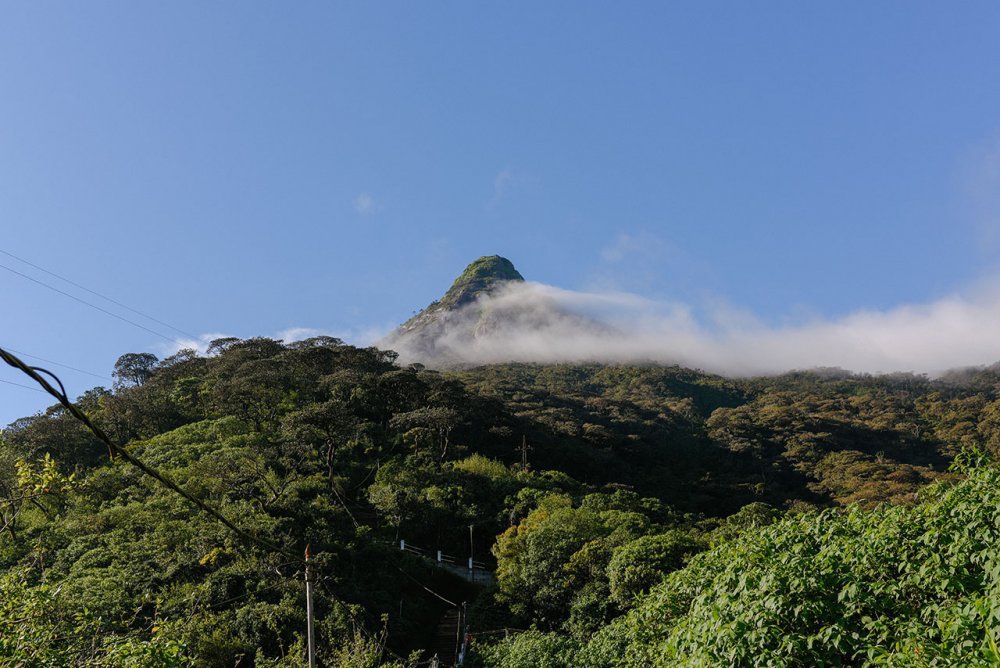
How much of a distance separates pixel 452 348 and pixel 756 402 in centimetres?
5750

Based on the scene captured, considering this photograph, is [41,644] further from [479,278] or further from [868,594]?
[479,278]

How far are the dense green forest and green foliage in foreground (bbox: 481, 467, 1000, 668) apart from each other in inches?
1.1

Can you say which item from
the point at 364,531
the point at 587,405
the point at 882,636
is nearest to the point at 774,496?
the point at 587,405

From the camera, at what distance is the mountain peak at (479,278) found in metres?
145

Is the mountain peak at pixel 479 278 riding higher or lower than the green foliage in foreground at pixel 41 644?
higher

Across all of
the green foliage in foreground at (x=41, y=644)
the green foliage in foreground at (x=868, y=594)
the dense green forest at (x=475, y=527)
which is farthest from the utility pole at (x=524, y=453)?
the green foliage in foreground at (x=868, y=594)

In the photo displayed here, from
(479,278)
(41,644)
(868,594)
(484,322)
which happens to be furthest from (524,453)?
(479,278)

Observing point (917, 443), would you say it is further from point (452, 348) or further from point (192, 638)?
point (452, 348)

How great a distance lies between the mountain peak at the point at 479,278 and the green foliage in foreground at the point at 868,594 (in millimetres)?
134563

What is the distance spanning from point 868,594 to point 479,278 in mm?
148208

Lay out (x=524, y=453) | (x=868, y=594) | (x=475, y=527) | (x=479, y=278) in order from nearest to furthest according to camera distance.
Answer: (x=868, y=594) < (x=475, y=527) < (x=524, y=453) < (x=479, y=278)

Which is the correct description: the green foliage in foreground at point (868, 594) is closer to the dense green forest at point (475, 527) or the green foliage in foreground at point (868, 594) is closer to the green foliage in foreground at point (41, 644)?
the dense green forest at point (475, 527)

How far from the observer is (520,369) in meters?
93.1

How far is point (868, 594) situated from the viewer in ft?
18.4
